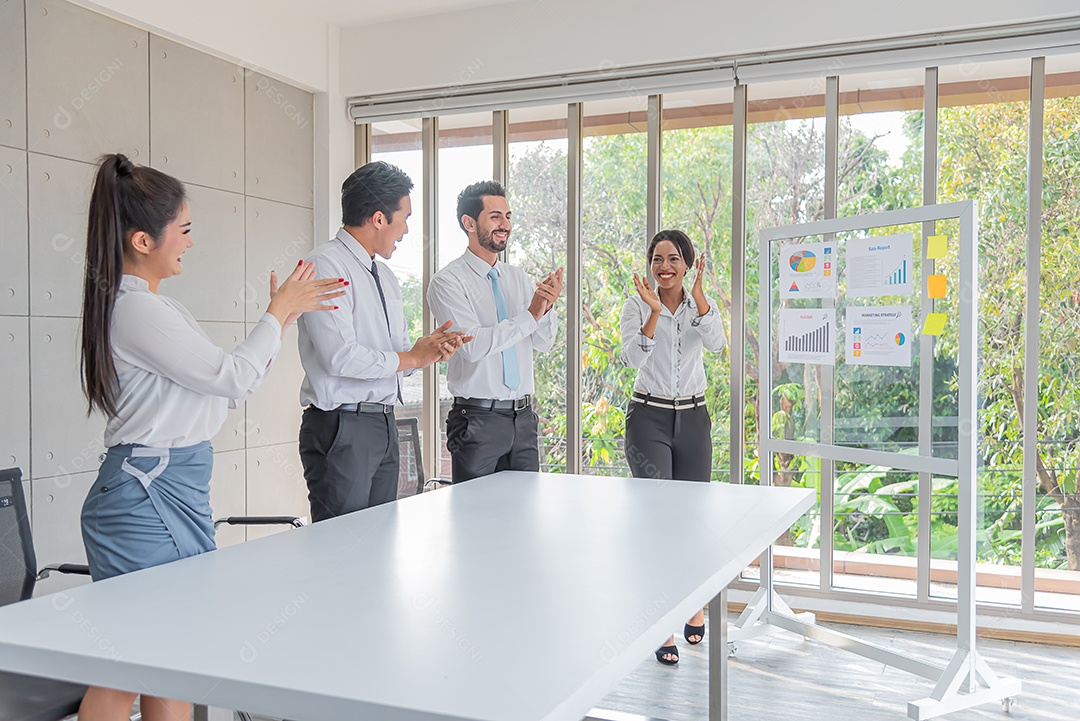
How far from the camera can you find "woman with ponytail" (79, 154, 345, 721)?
5.71ft

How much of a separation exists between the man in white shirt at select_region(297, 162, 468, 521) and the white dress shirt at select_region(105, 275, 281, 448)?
2.13 ft

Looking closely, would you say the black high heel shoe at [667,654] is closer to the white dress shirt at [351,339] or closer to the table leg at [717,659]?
the table leg at [717,659]

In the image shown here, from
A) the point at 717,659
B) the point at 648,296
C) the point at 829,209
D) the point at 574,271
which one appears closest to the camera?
the point at 717,659

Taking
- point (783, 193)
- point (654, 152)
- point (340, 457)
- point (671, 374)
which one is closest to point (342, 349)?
point (340, 457)

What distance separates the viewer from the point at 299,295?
1980 mm

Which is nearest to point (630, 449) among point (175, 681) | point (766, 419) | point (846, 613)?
point (766, 419)

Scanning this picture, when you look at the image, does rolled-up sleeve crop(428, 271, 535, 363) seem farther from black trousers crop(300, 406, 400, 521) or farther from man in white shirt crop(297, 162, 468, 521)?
black trousers crop(300, 406, 400, 521)

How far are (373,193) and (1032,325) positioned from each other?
115 inches

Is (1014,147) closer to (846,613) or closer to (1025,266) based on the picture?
(1025,266)

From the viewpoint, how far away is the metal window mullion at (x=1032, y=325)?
147 inches

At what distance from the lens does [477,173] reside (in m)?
4.83

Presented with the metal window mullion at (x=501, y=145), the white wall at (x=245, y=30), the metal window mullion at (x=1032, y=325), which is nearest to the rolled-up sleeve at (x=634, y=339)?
the metal window mullion at (x=501, y=145)

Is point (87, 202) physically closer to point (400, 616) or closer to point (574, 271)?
point (574, 271)

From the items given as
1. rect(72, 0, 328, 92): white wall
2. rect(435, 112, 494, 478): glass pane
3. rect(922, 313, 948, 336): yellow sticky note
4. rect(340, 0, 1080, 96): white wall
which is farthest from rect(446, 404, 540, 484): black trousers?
rect(72, 0, 328, 92): white wall
